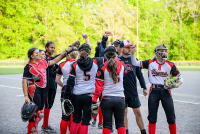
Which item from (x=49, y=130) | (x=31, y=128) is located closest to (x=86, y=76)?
(x=31, y=128)

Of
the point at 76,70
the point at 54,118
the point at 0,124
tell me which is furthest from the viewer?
the point at 54,118

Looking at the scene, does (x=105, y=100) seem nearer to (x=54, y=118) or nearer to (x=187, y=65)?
(x=54, y=118)

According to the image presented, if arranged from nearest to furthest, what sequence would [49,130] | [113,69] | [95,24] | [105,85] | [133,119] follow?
[113,69]
[105,85]
[49,130]
[133,119]
[95,24]

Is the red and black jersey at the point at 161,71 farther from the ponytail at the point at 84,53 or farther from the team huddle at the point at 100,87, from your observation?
the ponytail at the point at 84,53

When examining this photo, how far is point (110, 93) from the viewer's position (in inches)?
167

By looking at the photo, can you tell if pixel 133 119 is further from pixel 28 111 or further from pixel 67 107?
pixel 28 111

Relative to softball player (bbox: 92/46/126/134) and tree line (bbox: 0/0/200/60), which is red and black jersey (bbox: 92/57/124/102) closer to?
softball player (bbox: 92/46/126/134)

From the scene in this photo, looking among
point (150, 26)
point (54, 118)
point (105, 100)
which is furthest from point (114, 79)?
point (150, 26)

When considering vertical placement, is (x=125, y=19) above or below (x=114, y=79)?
above

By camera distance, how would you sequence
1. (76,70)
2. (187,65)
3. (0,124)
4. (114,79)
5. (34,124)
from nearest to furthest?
(114,79)
(76,70)
(34,124)
(0,124)
(187,65)

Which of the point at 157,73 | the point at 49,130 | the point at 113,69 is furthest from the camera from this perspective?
the point at 49,130

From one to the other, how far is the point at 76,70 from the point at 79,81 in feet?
0.79

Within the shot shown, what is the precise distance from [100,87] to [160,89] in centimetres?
154

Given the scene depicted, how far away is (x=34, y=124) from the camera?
5.07m
